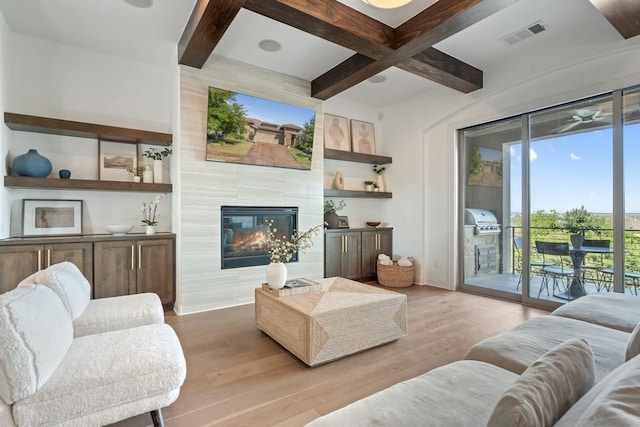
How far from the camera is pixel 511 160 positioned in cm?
435

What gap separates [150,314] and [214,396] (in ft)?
2.48

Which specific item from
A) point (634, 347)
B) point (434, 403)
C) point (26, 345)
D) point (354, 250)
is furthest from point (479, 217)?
point (26, 345)

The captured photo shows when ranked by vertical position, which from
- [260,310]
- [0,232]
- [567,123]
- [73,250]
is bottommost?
[260,310]

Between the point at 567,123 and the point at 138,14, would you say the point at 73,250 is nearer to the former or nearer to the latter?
the point at 138,14

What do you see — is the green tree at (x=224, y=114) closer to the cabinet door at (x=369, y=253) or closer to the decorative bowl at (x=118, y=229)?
the decorative bowl at (x=118, y=229)

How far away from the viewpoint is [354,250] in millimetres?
5234

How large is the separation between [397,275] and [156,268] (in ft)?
11.2

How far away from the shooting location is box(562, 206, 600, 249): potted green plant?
363 cm

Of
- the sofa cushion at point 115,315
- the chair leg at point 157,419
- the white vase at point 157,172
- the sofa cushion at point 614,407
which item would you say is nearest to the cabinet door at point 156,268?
the white vase at point 157,172

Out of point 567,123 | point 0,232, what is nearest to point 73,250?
point 0,232

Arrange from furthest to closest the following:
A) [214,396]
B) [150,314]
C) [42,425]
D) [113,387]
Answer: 1. [150,314]
2. [214,396]
3. [113,387]
4. [42,425]

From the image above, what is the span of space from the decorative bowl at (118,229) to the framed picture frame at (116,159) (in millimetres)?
633

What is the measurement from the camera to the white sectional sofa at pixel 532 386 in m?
0.72

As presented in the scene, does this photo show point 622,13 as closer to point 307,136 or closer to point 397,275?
point 307,136
